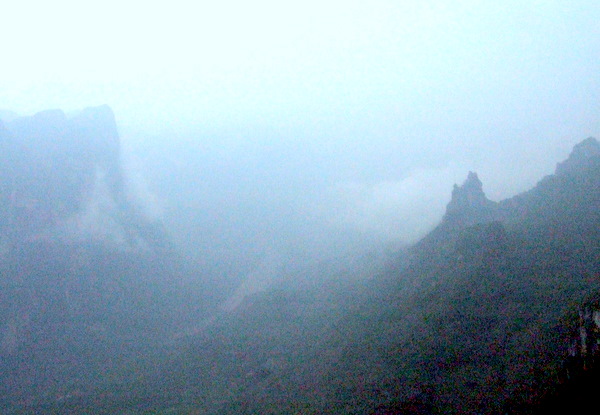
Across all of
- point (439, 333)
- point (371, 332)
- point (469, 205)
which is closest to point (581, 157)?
point (469, 205)

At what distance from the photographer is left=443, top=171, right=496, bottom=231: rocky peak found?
164750mm

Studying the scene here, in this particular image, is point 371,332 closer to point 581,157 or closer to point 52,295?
point 581,157

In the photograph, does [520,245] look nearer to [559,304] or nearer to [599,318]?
[559,304]

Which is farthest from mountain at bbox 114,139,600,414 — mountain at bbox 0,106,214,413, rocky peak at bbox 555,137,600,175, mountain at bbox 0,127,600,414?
mountain at bbox 0,106,214,413

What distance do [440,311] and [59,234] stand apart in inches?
5896

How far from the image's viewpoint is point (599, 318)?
48.0 m

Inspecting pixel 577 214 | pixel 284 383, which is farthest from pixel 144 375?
pixel 577 214

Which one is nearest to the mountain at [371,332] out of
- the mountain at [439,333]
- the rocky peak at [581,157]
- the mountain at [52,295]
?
the mountain at [439,333]

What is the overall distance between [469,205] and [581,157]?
51885 millimetres

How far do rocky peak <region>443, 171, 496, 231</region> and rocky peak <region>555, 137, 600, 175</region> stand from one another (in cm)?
2977

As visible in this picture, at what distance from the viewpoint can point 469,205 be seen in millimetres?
172000

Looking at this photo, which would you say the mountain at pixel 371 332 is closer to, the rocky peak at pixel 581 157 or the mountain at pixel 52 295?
the mountain at pixel 52 295

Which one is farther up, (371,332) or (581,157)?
(581,157)

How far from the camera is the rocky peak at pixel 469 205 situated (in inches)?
6486
